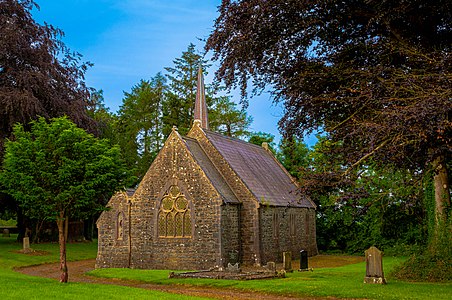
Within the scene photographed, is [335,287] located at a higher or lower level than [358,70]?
lower

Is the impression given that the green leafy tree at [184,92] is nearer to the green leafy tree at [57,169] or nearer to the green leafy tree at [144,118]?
the green leafy tree at [144,118]

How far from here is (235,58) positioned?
1720 centimetres

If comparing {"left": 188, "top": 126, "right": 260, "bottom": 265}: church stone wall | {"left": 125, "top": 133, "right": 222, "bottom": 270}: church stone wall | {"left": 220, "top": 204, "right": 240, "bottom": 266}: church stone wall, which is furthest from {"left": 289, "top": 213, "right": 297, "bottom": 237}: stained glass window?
{"left": 125, "top": 133, "right": 222, "bottom": 270}: church stone wall

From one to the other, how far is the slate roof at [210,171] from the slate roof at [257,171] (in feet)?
2.98

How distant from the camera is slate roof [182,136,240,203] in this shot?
27250 mm

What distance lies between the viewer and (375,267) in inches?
688

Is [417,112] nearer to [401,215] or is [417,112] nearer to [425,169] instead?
[425,169]

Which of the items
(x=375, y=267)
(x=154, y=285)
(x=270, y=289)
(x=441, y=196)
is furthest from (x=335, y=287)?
(x=154, y=285)

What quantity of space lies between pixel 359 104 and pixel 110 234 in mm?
18211

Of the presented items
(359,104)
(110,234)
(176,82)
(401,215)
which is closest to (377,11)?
(359,104)

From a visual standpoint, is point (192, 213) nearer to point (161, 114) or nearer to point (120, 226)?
point (120, 226)

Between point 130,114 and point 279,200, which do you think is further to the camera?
point 130,114

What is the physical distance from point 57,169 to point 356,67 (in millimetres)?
11462

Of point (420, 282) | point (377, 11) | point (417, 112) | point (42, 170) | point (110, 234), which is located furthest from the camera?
point (110, 234)
